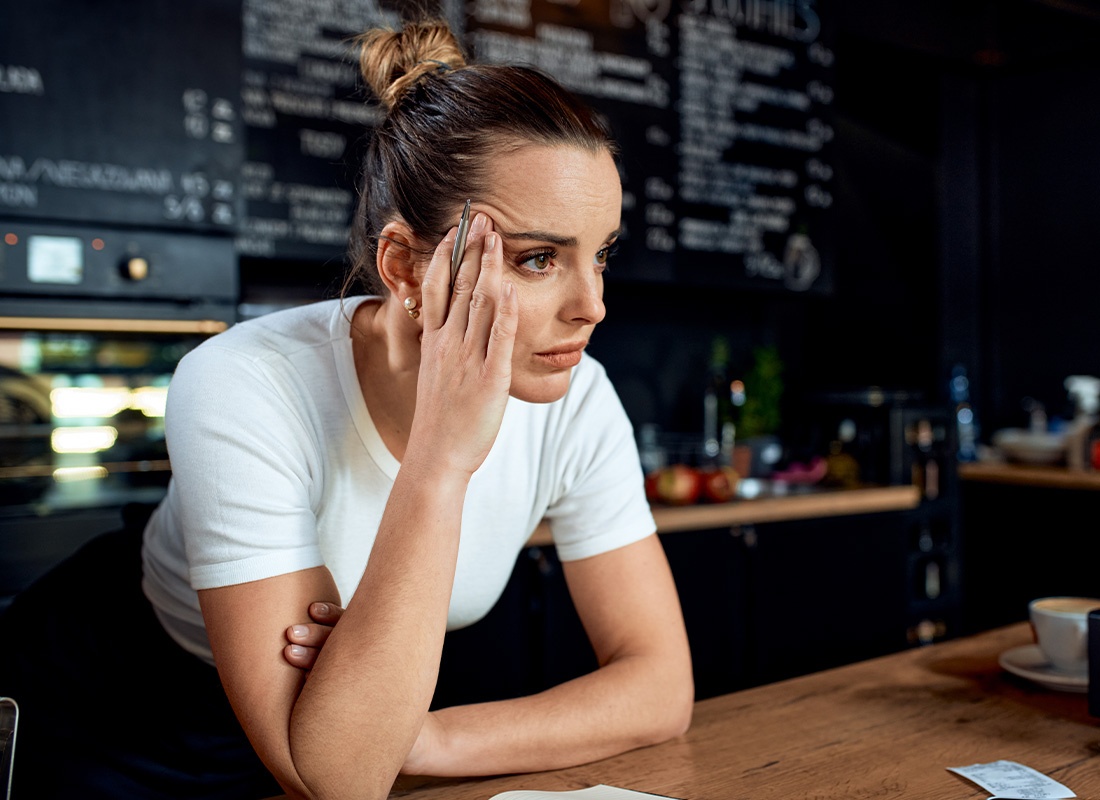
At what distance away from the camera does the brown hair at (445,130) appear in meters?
1.09

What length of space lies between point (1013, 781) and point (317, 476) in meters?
0.80

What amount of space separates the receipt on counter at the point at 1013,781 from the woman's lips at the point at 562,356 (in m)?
0.56

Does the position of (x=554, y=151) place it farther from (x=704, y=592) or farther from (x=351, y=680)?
(x=704, y=592)

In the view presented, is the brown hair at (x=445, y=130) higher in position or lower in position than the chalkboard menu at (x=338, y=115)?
lower

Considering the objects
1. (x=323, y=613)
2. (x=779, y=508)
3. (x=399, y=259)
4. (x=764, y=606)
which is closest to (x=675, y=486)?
(x=779, y=508)

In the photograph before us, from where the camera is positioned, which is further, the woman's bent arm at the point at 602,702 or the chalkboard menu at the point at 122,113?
the chalkboard menu at the point at 122,113

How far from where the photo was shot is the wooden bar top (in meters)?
0.89

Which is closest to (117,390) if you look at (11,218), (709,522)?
(11,218)

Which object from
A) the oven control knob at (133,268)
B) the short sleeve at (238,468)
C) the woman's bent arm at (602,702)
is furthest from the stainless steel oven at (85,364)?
the woman's bent arm at (602,702)

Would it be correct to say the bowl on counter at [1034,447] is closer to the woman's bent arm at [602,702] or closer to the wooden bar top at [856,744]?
the wooden bar top at [856,744]

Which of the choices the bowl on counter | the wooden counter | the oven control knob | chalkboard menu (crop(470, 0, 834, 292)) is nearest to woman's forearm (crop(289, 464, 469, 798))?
the oven control knob

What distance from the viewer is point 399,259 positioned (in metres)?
1.16

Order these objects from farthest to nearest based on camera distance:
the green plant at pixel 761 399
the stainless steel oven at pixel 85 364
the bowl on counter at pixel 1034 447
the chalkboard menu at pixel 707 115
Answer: the bowl on counter at pixel 1034 447 < the green plant at pixel 761 399 < the chalkboard menu at pixel 707 115 < the stainless steel oven at pixel 85 364

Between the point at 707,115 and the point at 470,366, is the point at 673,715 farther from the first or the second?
the point at 707,115
